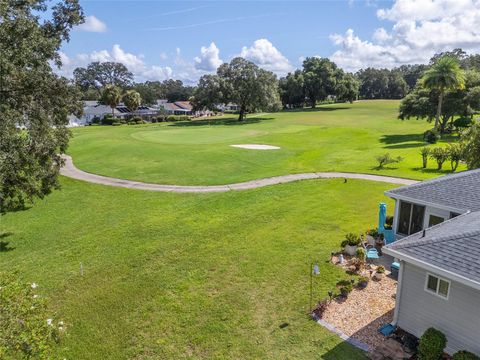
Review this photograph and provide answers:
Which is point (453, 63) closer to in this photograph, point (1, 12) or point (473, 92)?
point (473, 92)

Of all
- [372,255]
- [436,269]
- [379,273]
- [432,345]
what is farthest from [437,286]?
[372,255]

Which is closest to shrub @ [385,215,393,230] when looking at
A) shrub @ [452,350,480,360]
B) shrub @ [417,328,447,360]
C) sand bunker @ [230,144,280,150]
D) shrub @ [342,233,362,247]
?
shrub @ [342,233,362,247]

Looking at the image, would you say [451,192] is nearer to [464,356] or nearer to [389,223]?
[389,223]

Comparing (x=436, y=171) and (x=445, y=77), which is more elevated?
(x=445, y=77)

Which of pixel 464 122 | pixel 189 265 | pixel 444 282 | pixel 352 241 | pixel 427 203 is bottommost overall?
pixel 189 265

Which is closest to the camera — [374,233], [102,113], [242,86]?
[374,233]

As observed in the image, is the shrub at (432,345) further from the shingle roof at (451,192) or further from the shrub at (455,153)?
the shrub at (455,153)
